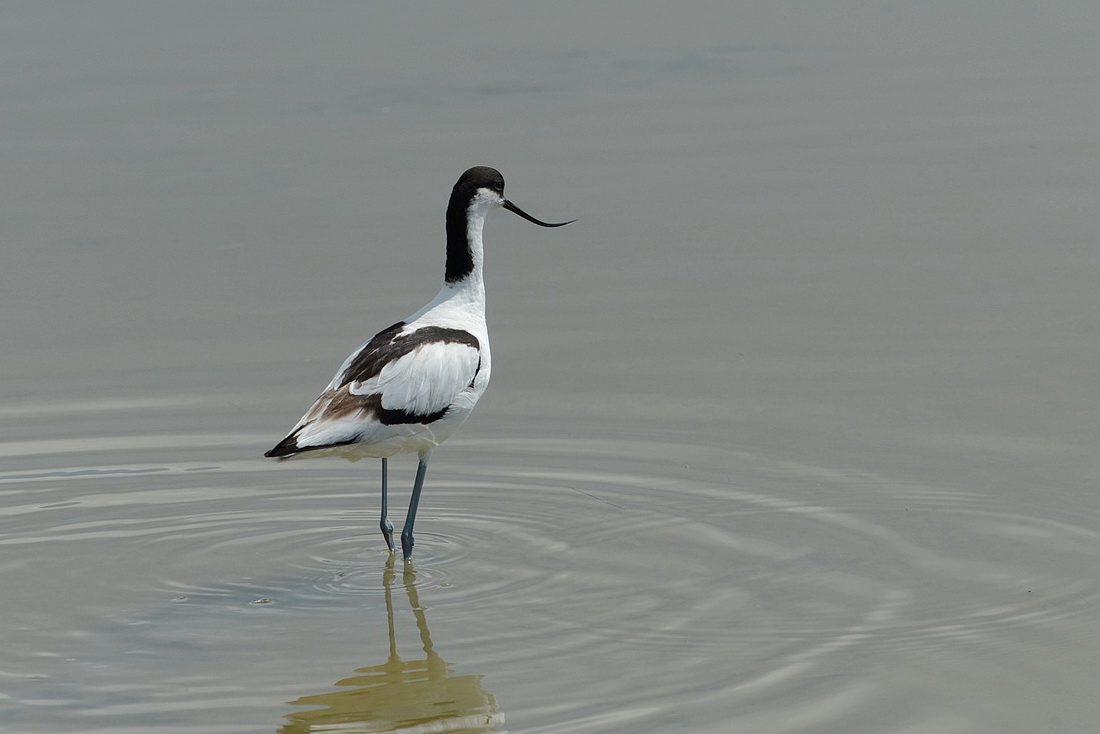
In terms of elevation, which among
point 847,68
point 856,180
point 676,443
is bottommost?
point 676,443

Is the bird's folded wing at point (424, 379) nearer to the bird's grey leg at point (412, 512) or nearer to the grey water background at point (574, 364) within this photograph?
the bird's grey leg at point (412, 512)

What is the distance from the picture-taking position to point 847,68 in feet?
51.1

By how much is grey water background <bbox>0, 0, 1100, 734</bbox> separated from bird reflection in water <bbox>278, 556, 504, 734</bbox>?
0.02 m

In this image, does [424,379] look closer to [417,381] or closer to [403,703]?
[417,381]

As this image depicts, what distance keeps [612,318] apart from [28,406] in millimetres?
3487

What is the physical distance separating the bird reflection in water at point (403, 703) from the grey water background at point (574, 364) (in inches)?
0.8

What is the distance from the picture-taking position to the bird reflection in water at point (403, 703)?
20.8 ft

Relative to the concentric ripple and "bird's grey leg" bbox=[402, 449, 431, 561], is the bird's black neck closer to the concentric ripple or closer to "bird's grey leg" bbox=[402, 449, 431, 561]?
"bird's grey leg" bbox=[402, 449, 431, 561]

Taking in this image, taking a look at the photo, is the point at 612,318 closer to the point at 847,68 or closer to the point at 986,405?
the point at 986,405

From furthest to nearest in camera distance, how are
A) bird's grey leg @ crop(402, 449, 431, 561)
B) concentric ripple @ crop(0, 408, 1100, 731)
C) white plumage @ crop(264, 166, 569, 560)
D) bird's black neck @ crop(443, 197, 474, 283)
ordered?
bird's black neck @ crop(443, 197, 474, 283), bird's grey leg @ crop(402, 449, 431, 561), white plumage @ crop(264, 166, 569, 560), concentric ripple @ crop(0, 408, 1100, 731)

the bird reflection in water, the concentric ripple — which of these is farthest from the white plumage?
the bird reflection in water

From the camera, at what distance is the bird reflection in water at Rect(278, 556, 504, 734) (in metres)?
6.34

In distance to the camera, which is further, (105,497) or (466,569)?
(105,497)

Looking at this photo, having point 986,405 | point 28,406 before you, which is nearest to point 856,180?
point 986,405
